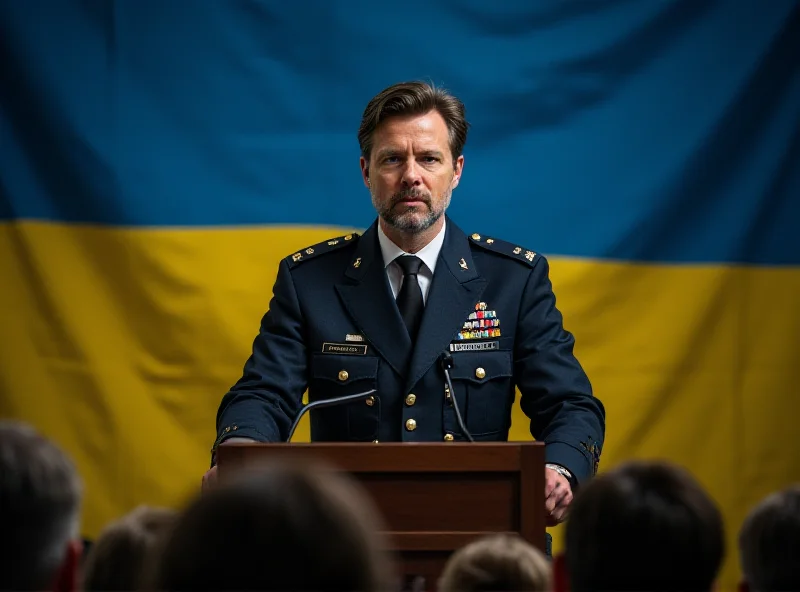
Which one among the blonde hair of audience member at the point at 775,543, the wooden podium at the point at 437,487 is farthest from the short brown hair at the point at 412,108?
the blonde hair of audience member at the point at 775,543

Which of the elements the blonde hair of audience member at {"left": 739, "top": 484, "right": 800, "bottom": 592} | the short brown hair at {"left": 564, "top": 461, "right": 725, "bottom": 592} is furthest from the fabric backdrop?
the short brown hair at {"left": 564, "top": 461, "right": 725, "bottom": 592}

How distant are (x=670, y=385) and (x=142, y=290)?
168 centimetres

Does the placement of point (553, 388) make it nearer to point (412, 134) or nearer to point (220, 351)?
point (412, 134)

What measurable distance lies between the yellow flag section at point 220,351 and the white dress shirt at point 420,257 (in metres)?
0.77

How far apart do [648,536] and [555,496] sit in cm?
127

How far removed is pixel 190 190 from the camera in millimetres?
3793

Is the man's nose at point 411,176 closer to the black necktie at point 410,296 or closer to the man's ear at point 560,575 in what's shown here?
the black necktie at point 410,296

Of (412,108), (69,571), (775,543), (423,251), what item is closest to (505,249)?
(423,251)

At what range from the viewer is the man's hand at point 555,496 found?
2.42 m

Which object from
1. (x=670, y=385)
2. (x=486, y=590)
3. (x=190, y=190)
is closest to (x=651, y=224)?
(x=670, y=385)

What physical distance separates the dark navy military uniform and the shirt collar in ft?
0.06

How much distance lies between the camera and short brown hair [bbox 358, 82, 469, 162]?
3047 mm

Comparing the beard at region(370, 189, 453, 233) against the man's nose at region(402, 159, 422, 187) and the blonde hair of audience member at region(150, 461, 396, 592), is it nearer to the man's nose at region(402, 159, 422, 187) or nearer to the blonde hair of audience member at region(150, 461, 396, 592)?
the man's nose at region(402, 159, 422, 187)

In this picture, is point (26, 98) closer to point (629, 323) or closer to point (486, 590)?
point (629, 323)
